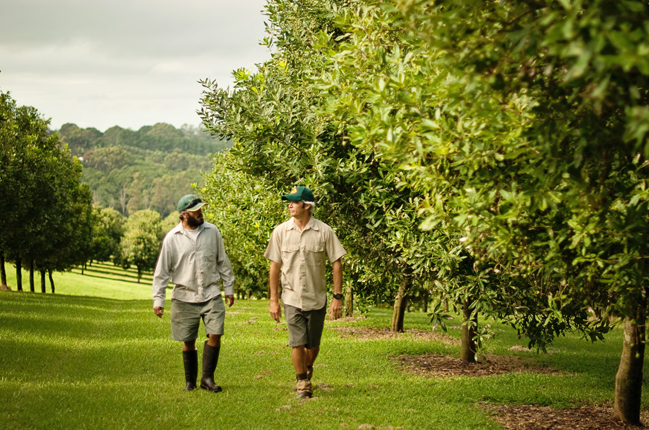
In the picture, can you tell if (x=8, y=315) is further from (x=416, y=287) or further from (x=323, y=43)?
(x=323, y=43)

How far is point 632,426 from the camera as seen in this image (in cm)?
752

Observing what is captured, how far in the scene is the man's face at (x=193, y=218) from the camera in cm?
805

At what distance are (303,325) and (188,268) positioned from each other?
175 centimetres

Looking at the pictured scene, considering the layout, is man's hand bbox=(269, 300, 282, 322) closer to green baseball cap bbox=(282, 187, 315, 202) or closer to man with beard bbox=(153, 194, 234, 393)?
man with beard bbox=(153, 194, 234, 393)

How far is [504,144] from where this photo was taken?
4297 millimetres

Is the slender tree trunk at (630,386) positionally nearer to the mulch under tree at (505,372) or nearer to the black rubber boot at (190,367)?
the mulch under tree at (505,372)

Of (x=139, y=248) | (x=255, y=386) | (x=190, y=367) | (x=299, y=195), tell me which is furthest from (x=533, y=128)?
(x=139, y=248)

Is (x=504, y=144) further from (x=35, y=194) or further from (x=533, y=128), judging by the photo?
(x=35, y=194)

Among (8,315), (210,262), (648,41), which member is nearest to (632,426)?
(210,262)

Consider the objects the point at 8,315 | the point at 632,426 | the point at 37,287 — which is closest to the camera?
the point at 632,426

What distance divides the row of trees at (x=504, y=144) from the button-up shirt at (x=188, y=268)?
199 centimetres

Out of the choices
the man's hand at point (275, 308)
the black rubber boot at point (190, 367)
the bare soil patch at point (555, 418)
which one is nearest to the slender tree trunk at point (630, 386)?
the bare soil patch at point (555, 418)

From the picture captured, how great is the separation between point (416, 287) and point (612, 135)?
750 centimetres

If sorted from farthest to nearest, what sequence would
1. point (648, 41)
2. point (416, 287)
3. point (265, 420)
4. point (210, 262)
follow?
point (416, 287), point (210, 262), point (265, 420), point (648, 41)
